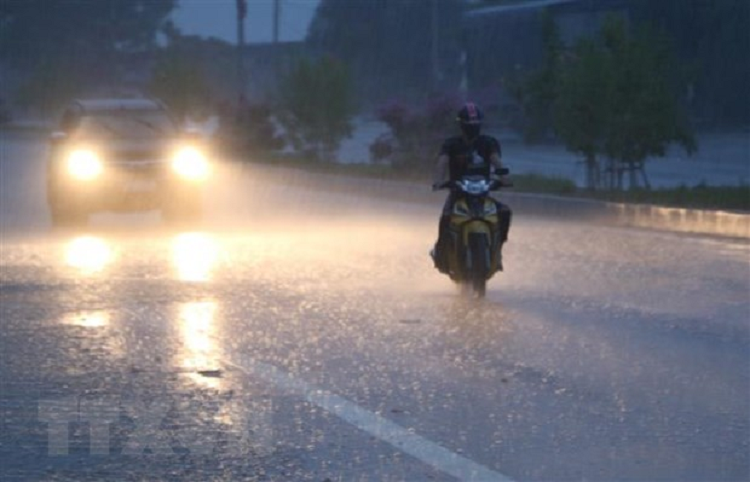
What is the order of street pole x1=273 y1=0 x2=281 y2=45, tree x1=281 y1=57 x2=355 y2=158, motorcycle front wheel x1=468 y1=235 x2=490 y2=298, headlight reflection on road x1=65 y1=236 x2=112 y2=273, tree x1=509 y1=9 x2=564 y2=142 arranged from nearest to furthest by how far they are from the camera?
motorcycle front wheel x1=468 y1=235 x2=490 y2=298, headlight reflection on road x1=65 y1=236 x2=112 y2=273, tree x1=509 y1=9 x2=564 y2=142, tree x1=281 y1=57 x2=355 y2=158, street pole x1=273 y1=0 x2=281 y2=45

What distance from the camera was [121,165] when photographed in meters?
21.1

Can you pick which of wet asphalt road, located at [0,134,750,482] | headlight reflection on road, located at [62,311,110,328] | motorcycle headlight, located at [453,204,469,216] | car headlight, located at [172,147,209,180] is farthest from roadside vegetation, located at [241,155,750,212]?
headlight reflection on road, located at [62,311,110,328]

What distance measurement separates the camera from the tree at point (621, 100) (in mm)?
24125

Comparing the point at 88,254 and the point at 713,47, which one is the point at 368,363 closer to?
the point at 88,254

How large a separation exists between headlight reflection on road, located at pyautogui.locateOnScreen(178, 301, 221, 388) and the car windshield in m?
8.89

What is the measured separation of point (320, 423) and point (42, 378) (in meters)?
2.27

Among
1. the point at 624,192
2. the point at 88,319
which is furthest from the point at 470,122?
the point at 624,192

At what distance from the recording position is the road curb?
63.6 feet

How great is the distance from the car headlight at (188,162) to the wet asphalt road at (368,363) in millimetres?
3472

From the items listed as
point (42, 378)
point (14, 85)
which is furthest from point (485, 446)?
point (14, 85)

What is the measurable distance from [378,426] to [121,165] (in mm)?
13443

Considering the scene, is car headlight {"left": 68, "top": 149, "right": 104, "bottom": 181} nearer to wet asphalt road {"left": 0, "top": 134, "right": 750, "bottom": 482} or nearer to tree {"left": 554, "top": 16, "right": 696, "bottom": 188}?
wet asphalt road {"left": 0, "top": 134, "right": 750, "bottom": 482}

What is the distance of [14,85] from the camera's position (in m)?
91.8

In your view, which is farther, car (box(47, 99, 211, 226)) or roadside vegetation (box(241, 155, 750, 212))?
roadside vegetation (box(241, 155, 750, 212))
